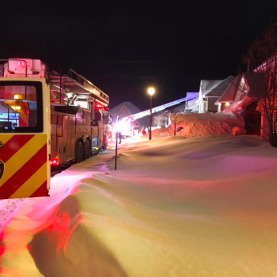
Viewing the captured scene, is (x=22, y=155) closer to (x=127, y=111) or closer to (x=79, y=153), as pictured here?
(x=79, y=153)

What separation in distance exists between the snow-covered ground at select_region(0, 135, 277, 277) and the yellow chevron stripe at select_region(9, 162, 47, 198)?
1.63 feet

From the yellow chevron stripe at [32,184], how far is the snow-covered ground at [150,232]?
0.50 m

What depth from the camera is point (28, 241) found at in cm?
407

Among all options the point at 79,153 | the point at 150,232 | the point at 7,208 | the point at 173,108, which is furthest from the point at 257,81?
the point at 173,108

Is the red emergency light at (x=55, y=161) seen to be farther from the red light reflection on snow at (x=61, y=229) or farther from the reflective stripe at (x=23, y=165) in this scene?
the red light reflection on snow at (x=61, y=229)

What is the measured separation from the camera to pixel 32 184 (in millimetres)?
4707

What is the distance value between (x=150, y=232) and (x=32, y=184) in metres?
2.10

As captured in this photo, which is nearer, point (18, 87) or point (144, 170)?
point (18, 87)

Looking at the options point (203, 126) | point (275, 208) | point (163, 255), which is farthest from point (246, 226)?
point (203, 126)

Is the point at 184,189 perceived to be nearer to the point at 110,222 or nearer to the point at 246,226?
the point at 246,226

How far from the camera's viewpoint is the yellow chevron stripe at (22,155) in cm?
450

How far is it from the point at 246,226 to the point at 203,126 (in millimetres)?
21444

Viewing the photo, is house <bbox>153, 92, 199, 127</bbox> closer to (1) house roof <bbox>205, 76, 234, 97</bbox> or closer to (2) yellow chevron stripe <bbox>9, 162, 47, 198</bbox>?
(1) house roof <bbox>205, 76, 234, 97</bbox>

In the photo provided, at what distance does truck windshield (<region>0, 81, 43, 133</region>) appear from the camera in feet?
15.1
